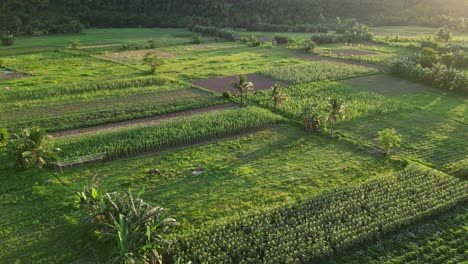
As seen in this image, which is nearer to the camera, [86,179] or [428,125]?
[86,179]

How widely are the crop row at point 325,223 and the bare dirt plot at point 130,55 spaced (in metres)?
55.4

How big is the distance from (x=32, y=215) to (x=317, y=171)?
70.4 ft

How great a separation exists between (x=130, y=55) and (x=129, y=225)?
6332 centimetres

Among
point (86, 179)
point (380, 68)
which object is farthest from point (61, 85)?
point (380, 68)

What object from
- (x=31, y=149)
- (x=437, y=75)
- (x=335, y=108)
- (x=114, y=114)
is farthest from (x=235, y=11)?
(x=31, y=149)

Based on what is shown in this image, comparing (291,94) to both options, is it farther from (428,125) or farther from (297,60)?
(297,60)

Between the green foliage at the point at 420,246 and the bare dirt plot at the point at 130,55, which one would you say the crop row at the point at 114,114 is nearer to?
the bare dirt plot at the point at 130,55

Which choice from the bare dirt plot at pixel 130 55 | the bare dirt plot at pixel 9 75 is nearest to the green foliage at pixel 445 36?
the bare dirt plot at pixel 130 55

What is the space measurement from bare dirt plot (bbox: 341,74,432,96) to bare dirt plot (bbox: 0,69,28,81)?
51.1 meters

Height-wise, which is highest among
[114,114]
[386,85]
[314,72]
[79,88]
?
[314,72]

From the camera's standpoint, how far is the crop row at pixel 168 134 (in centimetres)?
3434

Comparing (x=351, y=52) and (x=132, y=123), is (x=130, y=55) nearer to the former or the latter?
(x=132, y=123)

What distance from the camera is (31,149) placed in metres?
30.7

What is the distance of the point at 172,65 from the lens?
228ft
